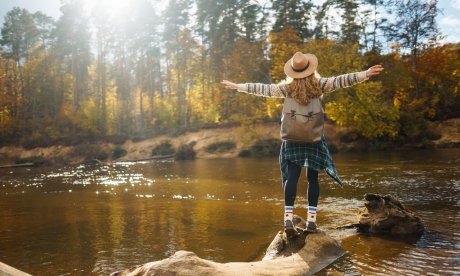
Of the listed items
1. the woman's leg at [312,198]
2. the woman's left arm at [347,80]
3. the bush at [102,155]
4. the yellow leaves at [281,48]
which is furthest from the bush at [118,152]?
the woman's left arm at [347,80]

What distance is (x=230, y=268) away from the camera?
3.56 m

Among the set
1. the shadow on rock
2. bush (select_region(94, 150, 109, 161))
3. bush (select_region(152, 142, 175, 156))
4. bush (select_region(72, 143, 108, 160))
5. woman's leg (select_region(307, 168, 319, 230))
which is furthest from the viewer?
bush (select_region(72, 143, 108, 160))

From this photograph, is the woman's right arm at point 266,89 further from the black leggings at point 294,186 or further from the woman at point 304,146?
the black leggings at point 294,186

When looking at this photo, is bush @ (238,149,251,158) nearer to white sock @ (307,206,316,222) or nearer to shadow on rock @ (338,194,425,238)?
shadow on rock @ (338,194,425,238)

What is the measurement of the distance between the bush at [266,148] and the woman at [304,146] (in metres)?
26.7

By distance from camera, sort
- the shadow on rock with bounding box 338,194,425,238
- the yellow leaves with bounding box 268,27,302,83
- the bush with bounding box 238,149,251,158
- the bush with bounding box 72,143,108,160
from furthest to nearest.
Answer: the bush with bounding box 72,143,108,160, the yellow leaves with bounding box 268,27,302,83, the bush with bounding box 238,149,251,158, the shadow on rock with bounding box 338,194,425,238

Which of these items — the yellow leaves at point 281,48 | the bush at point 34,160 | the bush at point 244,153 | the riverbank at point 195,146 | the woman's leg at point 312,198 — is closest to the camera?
the woman's leg at point 312,198

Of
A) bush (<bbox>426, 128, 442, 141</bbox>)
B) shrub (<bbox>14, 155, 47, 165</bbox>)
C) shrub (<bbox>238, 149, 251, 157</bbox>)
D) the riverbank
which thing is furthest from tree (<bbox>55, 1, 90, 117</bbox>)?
bush (<bbox>426, 128, 442, 141</bbox>)

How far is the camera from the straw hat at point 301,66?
4.66 meters

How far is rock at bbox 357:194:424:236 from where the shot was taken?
5504mm

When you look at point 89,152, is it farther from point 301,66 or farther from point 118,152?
point 301,66

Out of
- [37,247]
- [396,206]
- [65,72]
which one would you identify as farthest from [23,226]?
[65,72]

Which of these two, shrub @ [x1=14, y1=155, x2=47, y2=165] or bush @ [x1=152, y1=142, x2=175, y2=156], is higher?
bush @ [x1=152, y1=142, x2=175, y2=156]

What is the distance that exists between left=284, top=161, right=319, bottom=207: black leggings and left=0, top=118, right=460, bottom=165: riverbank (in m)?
26.1
